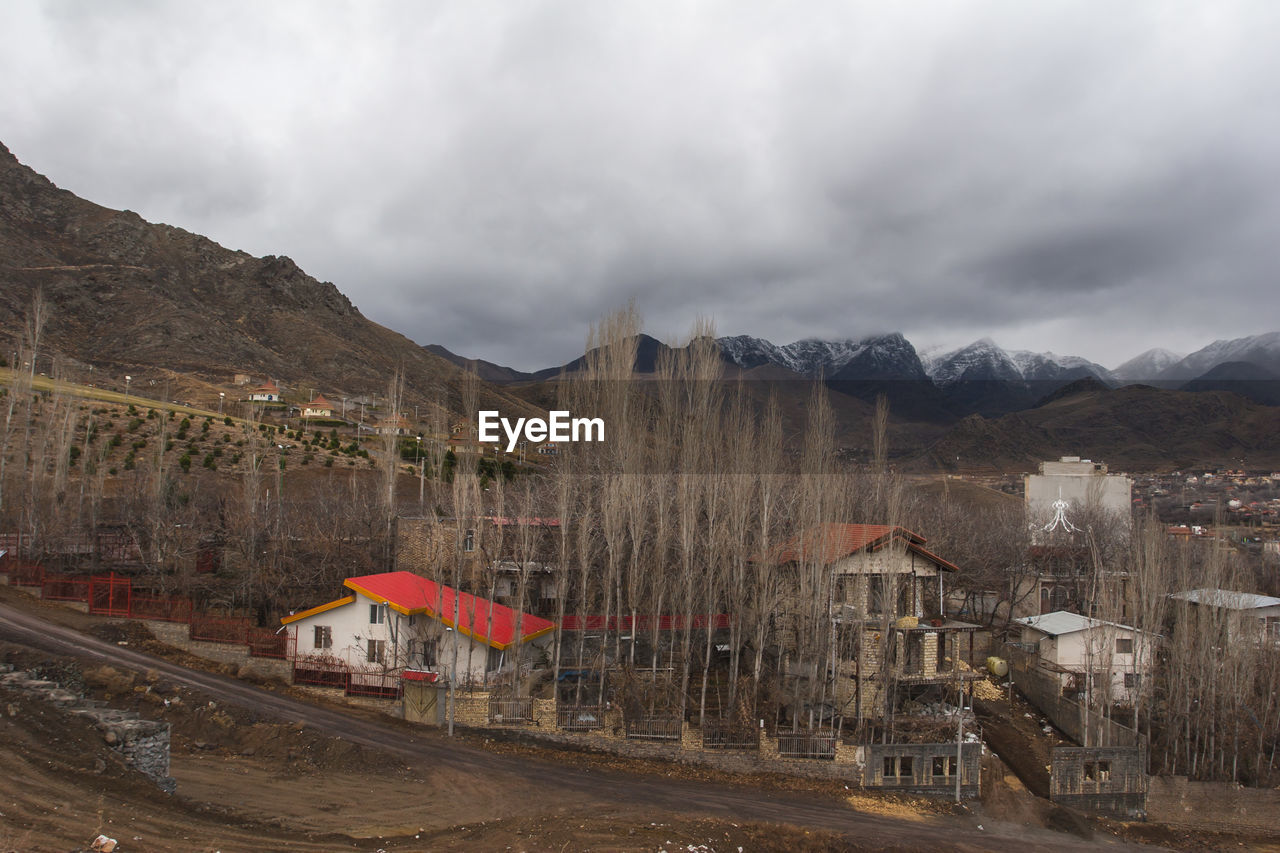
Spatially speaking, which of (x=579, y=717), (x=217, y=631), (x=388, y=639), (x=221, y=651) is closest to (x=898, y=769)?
(x=579, y=717)

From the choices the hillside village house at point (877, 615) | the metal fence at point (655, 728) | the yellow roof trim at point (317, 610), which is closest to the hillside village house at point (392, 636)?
the yellow roof trim at point (317, 610)

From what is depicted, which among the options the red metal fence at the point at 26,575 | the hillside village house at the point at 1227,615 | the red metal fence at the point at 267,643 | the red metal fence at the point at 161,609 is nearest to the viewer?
the red metal fence at the point at 267,643

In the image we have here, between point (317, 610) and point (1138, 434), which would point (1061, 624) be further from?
point (1138, 434)

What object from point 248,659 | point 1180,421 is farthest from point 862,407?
point 248,659

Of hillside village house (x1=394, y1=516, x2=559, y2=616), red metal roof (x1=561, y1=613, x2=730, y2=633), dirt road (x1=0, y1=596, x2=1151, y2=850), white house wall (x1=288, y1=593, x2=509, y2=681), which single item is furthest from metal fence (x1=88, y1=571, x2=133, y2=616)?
red metal roof (x1=561, y1=613, x2=730, y2=633)

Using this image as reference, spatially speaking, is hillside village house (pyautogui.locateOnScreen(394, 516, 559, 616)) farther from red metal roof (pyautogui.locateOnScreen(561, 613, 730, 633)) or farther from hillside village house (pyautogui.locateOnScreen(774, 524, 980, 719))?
hillside village house (pyautogui.locateOnScreen(774, 524, 980, 719))

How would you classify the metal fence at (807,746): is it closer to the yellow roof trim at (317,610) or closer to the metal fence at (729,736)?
the metal fence at (729,736)

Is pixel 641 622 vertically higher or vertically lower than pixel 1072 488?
lower
